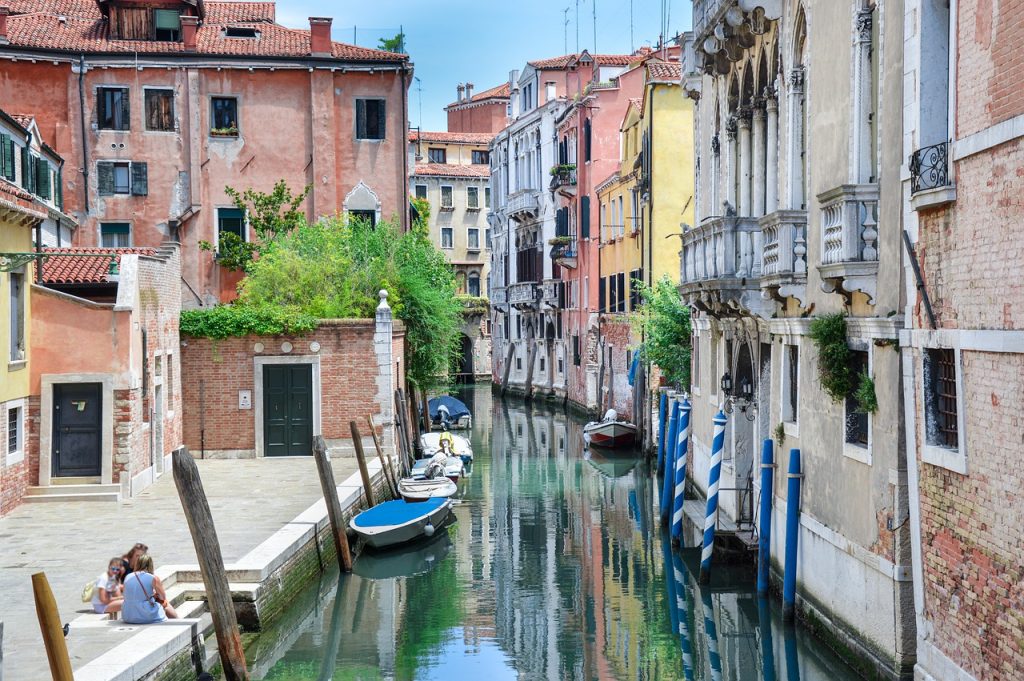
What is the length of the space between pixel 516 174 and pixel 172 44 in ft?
72.1

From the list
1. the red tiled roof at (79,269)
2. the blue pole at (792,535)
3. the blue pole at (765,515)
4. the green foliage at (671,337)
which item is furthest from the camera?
the green foliage at (671,337)

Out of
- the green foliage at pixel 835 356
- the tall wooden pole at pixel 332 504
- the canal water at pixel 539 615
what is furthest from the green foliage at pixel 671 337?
the green foliage at pixel 835 356

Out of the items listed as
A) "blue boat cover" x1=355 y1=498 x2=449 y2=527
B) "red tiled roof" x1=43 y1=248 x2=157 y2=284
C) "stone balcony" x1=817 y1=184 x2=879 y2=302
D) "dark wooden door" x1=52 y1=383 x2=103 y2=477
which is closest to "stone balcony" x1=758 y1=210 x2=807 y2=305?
"stone balcony" x1=817 y1=184 x2=879 y2=302

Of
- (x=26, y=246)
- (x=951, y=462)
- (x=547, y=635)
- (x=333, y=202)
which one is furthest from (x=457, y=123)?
(x=951, y=462)

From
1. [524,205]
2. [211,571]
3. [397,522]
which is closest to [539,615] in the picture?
[397,522]

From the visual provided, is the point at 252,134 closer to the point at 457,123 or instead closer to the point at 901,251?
the point at 901,251

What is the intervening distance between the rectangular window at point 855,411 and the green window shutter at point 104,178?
17419 mm

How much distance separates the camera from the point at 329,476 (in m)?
13.9

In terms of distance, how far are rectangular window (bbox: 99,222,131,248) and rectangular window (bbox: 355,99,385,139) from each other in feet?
15.7

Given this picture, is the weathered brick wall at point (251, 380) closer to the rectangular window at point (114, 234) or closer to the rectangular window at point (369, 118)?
the rectangular window at point (114, 234)

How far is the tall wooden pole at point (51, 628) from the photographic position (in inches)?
269

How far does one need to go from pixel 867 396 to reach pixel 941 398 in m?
1.18

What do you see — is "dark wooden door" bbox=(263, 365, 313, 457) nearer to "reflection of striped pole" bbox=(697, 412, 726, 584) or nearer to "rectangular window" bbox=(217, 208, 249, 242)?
"rectangular window" bbox=(217, 208, 249, 242)

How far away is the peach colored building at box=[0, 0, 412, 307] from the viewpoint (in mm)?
23250
